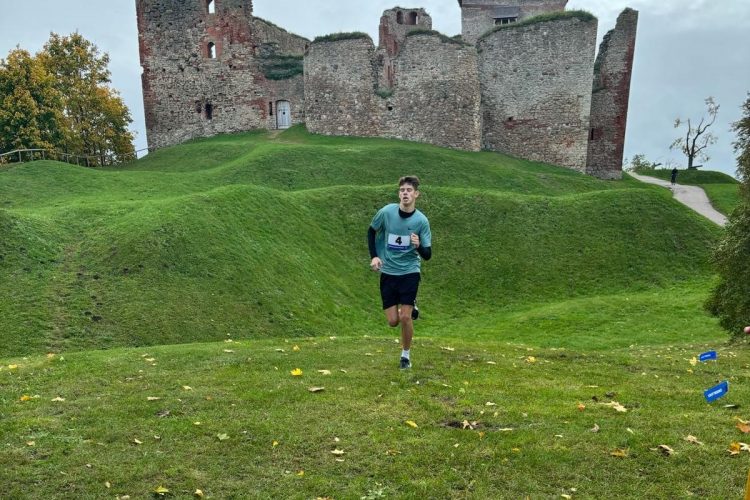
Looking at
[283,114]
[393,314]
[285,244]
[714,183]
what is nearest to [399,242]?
[393,314]

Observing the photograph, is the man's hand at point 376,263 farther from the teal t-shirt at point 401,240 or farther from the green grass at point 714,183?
the green grass at point 714,183

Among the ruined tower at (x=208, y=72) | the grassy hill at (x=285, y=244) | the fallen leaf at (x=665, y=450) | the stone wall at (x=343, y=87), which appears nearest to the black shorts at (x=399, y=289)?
the fallen leaf at (x=665, y=450)

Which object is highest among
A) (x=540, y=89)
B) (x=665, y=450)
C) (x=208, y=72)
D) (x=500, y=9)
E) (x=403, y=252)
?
(x=500, y=9)

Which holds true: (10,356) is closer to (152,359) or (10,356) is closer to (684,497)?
(152,359)

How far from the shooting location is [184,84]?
4016 centimetres

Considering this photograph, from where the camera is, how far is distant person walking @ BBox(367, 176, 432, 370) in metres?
8.24

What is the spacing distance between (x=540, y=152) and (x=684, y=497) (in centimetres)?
3447

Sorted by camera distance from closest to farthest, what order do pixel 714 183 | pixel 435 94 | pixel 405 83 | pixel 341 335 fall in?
1. pixel 341 335
2. pixel 435 94
3. pixel 405 83
4. pixel 714 183

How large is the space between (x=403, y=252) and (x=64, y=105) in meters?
38.7

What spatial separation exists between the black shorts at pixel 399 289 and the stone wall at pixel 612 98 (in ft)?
111

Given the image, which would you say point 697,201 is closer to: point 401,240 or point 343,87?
→ point 343,87

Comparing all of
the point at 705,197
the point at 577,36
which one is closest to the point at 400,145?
the point at 577,36

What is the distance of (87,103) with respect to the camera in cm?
4072

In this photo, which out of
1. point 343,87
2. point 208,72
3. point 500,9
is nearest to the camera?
point 343,87
